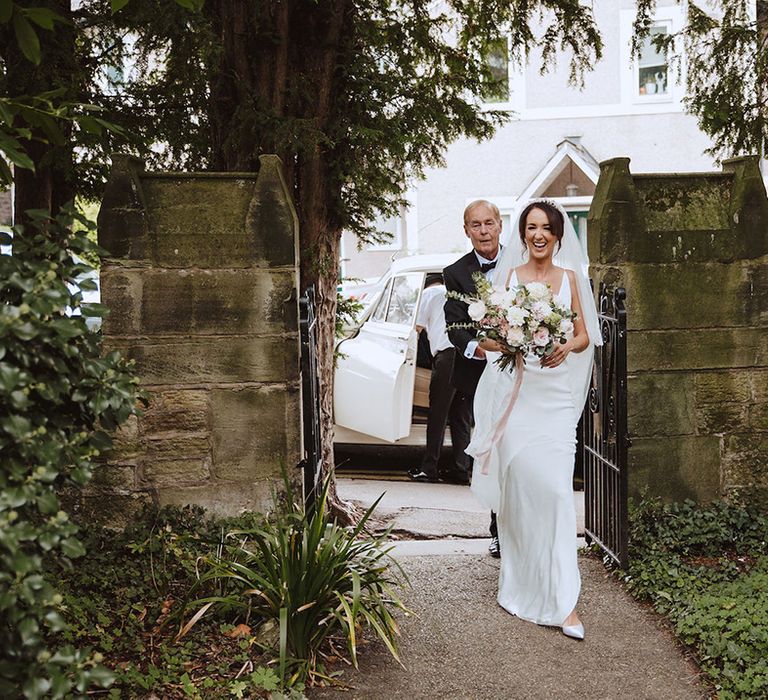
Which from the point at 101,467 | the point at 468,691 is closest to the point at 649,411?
the point at 468,691

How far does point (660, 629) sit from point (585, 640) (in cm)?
40

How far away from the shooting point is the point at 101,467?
521cm

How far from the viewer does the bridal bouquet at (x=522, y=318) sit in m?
4.86

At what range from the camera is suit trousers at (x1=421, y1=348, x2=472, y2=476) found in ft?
29.5

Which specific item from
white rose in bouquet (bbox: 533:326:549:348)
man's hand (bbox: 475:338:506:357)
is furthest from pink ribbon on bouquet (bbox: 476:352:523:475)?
white rose in bouquet (bbox: 533:326:549:348)

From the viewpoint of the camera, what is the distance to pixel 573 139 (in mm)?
18938

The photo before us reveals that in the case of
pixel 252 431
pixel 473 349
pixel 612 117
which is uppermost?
pixel 612 117

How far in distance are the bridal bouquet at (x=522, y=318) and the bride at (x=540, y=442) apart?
4.2 inches

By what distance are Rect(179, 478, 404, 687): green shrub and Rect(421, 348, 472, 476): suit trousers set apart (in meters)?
4.32

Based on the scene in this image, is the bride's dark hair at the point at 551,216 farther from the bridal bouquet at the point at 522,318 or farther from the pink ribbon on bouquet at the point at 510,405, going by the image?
the pink ribbon on bouquet at the point at 510,405

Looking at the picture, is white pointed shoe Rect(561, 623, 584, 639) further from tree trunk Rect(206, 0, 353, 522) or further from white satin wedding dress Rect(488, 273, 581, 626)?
tree trunk Rect(206, 0, 353, 522)

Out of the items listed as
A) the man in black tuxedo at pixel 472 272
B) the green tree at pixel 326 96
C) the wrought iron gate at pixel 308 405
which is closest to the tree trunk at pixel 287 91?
the green tree at pixel 326 96

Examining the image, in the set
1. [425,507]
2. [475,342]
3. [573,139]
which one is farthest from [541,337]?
[573,139]

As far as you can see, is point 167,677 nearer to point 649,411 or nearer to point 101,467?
point 101,467
